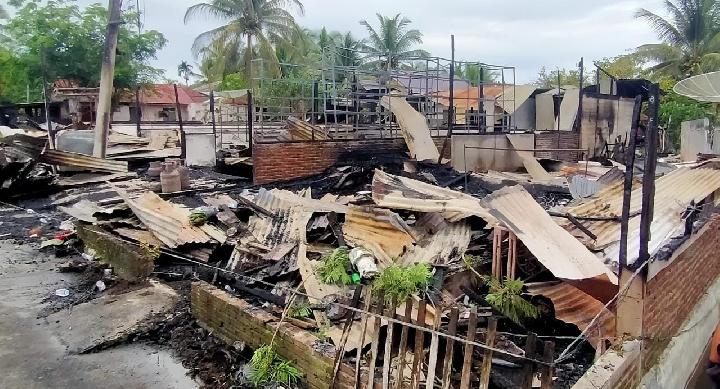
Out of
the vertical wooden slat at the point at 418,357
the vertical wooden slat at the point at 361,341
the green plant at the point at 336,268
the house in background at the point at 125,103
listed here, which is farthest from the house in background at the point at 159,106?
the vertical wooden slat at the point at 418,357

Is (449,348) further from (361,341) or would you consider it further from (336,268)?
(336,268)

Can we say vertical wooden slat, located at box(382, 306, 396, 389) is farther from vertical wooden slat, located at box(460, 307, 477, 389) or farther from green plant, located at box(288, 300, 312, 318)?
green plant, located at box(288, 300, 312, 318)

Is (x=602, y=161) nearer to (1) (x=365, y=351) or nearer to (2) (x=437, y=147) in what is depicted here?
(2) (x=437, y=147)

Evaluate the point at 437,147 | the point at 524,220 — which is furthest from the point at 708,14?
the point at 524,220

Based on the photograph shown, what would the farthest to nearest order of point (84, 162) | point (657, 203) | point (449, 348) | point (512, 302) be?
point (84, 162)
point (657, 203)
point (512, 302)
point (449, 348)

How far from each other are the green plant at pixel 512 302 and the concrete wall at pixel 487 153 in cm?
745

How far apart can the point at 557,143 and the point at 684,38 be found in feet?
51.4

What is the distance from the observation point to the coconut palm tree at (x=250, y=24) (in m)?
30.8

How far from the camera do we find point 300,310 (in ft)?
17.0

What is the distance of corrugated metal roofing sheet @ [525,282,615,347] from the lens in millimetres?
4605

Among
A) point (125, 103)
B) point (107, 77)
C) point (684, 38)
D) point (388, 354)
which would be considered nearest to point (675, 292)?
point (388, 354)

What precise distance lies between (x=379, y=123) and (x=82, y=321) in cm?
831

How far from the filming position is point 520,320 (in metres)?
5.17

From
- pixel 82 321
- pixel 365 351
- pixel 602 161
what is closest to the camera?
pixel 365 351
